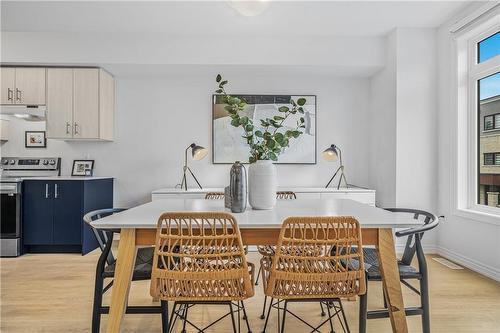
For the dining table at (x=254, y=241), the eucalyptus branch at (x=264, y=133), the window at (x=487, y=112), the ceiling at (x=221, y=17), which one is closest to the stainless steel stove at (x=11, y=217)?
the ceiling at (x=221, y=17)

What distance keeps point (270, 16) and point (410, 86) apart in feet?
5.70

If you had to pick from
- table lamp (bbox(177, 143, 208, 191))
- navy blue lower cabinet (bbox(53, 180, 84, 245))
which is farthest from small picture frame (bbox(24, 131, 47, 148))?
table lamp (bbox(177, 143, 208, 191))

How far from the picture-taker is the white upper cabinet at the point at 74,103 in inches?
151

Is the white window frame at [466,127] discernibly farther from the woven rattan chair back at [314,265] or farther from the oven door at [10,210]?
the oven door at [10,210]

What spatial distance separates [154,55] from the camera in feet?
12.4

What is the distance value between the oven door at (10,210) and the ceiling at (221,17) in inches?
71.1

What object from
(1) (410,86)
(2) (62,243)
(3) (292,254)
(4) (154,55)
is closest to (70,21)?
(4) (154,55)

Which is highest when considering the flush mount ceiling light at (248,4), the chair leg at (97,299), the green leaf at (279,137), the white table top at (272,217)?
the flush mount ceiling light at (248,4)

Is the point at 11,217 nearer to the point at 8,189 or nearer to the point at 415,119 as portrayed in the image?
the point at 8,189

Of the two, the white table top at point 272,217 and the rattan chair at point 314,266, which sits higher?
the white table top at point 272,217

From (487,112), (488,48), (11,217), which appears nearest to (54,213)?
(11,217)

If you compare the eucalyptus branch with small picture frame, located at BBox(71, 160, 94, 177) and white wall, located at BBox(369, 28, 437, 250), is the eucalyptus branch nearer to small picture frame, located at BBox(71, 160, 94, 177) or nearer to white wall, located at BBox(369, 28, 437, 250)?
white wall, located at BBox(369, 28, 437, 250)

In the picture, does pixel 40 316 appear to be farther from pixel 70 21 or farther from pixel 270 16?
pixel 270 16

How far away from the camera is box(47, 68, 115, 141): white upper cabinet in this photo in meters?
3.84
